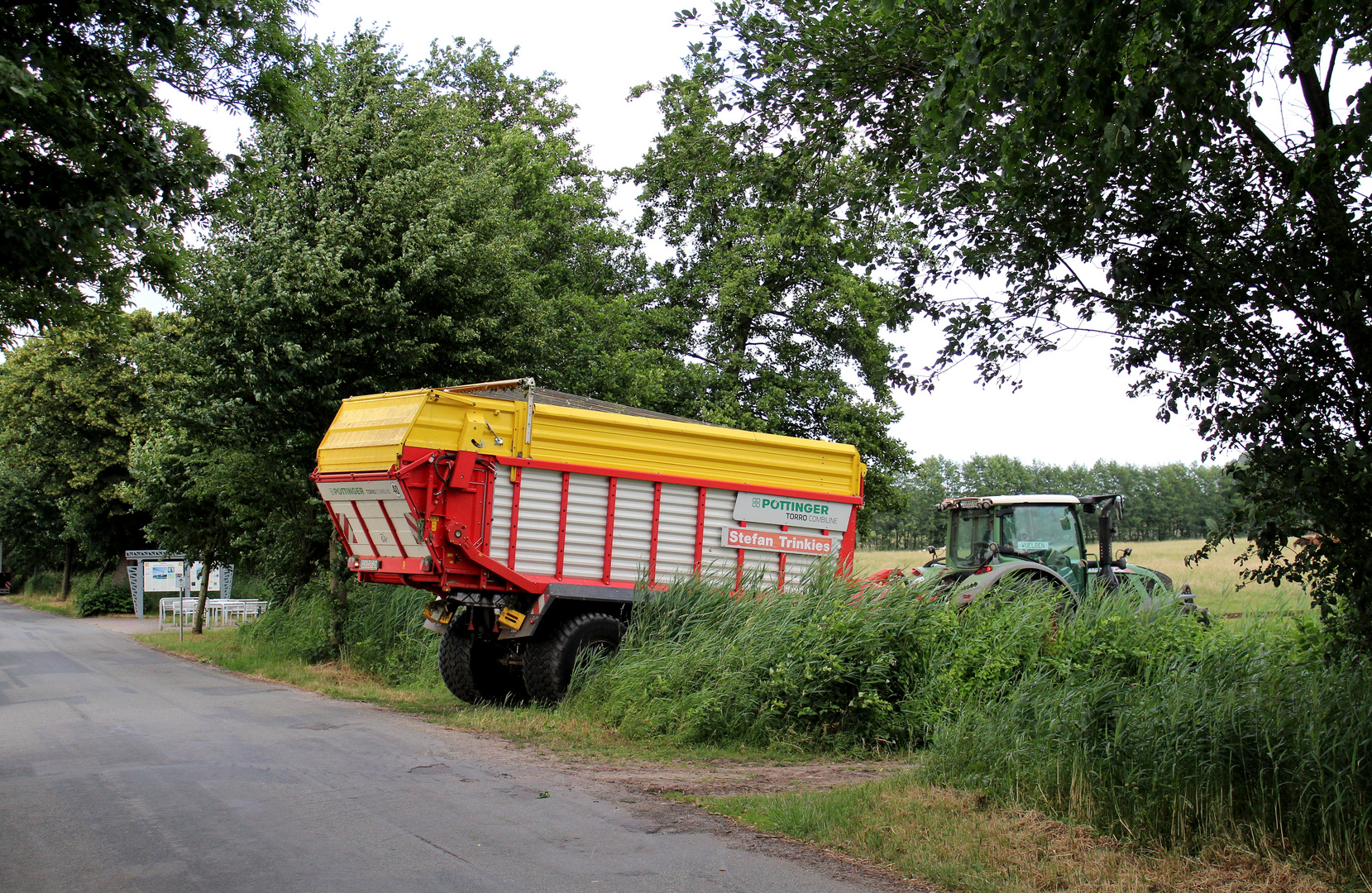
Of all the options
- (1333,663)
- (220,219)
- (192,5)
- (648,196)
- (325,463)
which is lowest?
(1333,663)

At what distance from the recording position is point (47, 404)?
3491 centimetres

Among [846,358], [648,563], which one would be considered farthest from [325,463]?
[846,358]

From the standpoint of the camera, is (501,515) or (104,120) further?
(501,515)

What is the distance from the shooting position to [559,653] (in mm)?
10766

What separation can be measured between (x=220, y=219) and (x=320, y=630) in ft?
21.6

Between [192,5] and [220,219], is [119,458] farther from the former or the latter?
[192,5]

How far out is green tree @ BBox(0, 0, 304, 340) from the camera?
633 cm

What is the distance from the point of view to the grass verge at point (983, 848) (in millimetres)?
5094

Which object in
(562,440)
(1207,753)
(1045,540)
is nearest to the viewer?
(1207,753)

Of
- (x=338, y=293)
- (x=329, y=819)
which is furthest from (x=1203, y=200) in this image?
(x=338, y=293)

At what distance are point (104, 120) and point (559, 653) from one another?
6.38 m

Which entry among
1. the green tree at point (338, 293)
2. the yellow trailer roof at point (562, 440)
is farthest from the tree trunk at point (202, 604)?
the yellow trailer roof at point (562, 440)

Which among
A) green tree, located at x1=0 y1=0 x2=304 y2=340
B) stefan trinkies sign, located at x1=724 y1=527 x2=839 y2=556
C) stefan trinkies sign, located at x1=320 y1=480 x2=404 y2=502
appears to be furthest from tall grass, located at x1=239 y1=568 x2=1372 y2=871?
green tree, located at x1=0 y1=0 x2=304 y2=340

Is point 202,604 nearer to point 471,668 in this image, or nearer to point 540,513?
point 471,668
